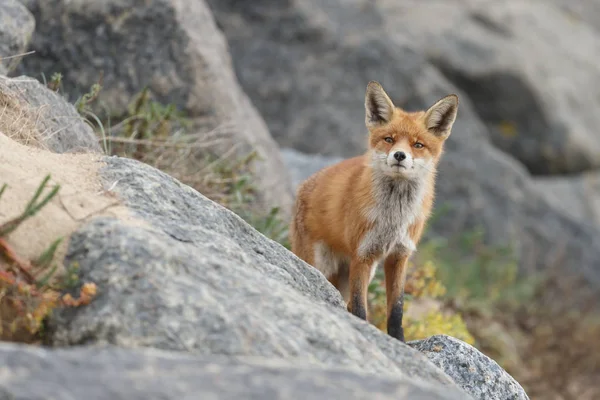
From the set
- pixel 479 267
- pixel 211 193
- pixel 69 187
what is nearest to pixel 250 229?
pixel 69 187

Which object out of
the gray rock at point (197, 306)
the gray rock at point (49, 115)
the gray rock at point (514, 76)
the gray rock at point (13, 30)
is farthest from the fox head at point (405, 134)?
the gray rock at point (514, 76)

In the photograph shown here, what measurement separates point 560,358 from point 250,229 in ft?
21.7

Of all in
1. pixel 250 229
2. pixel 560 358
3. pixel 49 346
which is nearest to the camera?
pixel 49 346

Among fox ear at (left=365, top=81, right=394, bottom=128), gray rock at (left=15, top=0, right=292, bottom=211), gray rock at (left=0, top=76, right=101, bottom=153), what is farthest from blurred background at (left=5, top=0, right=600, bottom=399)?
fox ear at (left=365, top=81, right=394, bottom=128)

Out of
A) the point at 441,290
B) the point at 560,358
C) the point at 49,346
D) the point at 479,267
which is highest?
→ the point at 49,346

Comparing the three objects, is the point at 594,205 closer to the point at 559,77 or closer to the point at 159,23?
the point at 559,77

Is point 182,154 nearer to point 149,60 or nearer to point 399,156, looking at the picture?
point 149,60

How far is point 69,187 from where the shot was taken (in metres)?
4.01

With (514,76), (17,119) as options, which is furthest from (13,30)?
(514,76)

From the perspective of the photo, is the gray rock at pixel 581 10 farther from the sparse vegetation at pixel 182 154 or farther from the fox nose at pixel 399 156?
the fox nose at pixel 399 156

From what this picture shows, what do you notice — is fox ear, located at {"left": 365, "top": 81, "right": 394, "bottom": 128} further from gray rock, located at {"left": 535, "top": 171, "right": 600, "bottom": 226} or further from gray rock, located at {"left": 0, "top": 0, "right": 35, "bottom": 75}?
gray rock, located at {"left": 535, "top": 171, "right": 600, "bottom": 226}

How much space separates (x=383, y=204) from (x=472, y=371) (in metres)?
1.41

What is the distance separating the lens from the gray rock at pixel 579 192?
13.4m

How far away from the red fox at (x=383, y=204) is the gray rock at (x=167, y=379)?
8.28 ft
